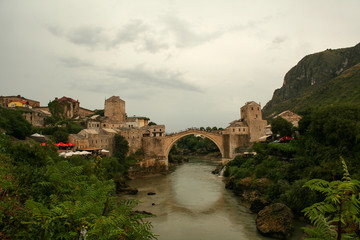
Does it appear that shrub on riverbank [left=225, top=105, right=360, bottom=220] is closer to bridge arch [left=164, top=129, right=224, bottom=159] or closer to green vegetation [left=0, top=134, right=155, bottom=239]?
green vegetation [left=0, top=134, right=155, bottom=239]

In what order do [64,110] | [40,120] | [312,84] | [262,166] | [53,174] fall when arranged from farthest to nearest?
[312,84] → [64,110] → [40,120] → [262,166] → [53,174]

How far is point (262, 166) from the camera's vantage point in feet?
78.9

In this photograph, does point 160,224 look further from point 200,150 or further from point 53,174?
point 200,150

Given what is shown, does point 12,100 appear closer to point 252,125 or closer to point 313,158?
point 252,125

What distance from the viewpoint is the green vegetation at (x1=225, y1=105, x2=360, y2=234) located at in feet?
51.0

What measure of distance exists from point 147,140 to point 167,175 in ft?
24.9

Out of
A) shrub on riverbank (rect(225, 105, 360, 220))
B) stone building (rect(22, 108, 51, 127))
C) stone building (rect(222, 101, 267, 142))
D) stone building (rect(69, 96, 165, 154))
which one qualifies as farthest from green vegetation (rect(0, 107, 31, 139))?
stone building (rect(222, 101, 267, 142))

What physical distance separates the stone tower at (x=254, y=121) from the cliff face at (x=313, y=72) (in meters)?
55.6

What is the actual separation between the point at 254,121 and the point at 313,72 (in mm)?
86110

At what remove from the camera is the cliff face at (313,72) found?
9756cm

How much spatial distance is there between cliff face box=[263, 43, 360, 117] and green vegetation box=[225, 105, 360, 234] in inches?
2874

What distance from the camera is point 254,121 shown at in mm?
39875

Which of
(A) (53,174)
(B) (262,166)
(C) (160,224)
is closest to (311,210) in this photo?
(A) (53,174)

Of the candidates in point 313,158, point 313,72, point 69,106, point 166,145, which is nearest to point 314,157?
point 313,158
